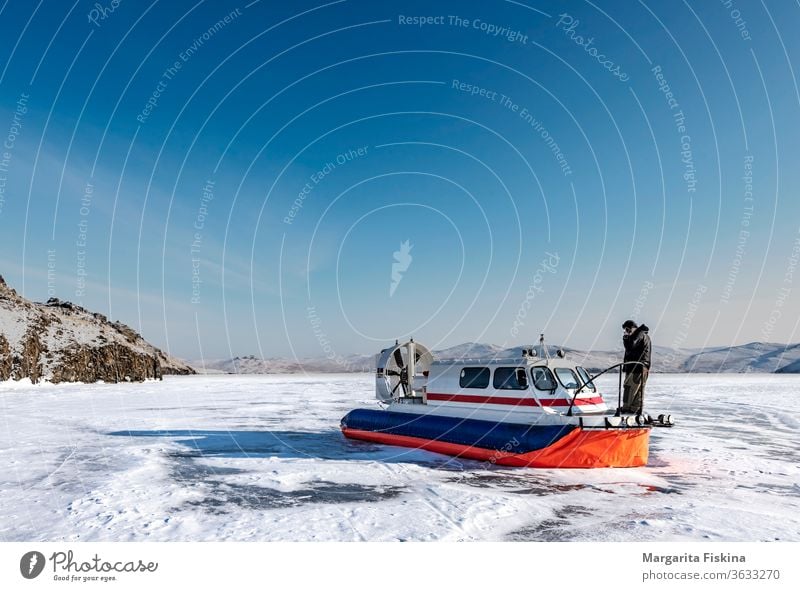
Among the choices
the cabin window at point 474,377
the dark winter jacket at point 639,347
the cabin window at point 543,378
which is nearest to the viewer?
the dark winter jacket at point 639,347

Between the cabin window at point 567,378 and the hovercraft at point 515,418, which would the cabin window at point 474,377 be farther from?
the cabin window at point 567,378

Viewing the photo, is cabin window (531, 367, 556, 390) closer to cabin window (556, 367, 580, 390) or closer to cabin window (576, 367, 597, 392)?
cabin window (556, 367, 580, 390)

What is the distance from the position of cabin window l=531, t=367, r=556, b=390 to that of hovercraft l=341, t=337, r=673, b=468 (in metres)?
0.02

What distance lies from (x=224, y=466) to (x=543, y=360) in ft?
21.3

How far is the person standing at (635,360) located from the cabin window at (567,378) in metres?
0.99

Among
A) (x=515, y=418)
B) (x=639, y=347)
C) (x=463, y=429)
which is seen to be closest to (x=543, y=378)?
(x=515, y=418)

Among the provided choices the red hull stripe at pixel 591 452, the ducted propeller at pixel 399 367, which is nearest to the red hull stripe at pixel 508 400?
the red hull stripe at pixel 591 452

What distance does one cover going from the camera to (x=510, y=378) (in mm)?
10727

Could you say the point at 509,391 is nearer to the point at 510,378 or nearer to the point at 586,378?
the point at 510,378

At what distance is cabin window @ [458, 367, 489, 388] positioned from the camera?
444 inches

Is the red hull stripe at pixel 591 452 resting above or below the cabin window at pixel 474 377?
below

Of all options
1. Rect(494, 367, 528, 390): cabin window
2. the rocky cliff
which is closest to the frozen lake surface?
Rect(494, 367, 528, 390): cabin window

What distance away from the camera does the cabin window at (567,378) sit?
10453 millimetres
